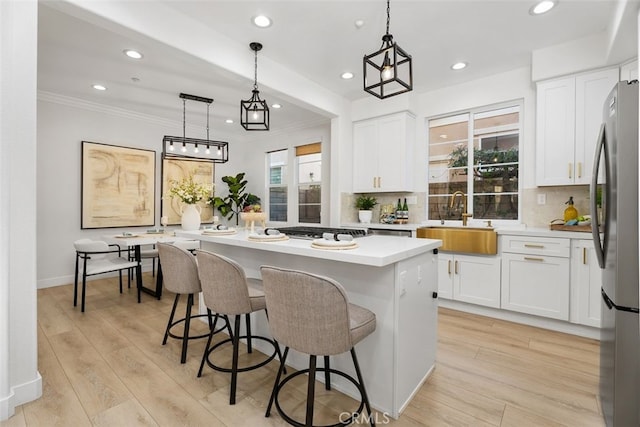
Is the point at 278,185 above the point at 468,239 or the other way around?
above

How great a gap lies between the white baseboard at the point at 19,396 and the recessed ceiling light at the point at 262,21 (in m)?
3.02

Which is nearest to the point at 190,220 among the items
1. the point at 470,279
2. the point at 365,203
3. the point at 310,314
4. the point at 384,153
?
the point at 310,314

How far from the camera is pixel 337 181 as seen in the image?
456 cm

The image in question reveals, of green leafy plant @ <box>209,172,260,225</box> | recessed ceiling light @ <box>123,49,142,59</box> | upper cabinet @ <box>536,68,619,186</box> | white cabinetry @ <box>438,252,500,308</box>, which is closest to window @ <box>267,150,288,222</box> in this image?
green leafy plant @ <box>209,172,260,225</box>

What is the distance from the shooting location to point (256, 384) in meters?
2.04

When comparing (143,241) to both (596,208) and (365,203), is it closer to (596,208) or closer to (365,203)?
(365,203)

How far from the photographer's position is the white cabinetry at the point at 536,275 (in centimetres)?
289

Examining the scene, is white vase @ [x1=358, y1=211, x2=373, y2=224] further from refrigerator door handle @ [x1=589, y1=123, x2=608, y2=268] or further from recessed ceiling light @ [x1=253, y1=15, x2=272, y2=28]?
refrigerator door handle @ [x1=589, y1=123, x2=608, y2=268]

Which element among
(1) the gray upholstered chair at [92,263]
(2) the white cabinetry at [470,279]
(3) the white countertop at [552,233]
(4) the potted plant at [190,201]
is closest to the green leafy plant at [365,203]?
(2) the white cabinetry at [470,279]

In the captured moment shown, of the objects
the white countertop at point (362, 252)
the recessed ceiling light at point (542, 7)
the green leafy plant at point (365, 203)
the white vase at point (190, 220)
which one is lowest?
the white countertop at point (362, 252)

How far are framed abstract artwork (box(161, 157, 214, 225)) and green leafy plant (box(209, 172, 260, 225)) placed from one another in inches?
11.9

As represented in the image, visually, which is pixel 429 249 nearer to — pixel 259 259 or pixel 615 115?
pixel 615 115

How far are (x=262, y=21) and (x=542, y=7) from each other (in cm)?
230

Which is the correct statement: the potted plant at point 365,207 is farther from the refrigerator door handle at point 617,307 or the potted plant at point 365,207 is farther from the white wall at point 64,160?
the white wall at point 64,160
